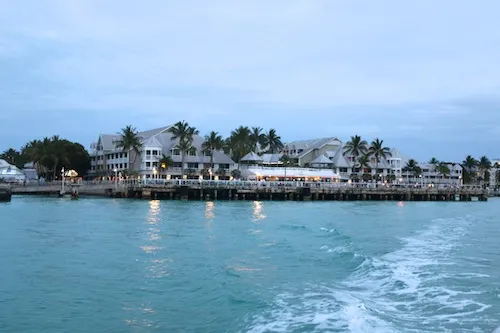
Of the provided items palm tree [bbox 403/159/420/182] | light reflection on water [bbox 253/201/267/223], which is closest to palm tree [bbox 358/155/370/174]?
palm tree [bbox 403/159/420/182]

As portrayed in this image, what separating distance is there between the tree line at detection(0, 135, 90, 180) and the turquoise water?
60271mm

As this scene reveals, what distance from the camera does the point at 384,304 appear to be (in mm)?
12180

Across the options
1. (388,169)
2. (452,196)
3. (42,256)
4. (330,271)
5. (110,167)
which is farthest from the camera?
(388,169)

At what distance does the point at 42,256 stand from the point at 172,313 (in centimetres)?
890

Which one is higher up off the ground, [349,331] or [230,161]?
[230,161]

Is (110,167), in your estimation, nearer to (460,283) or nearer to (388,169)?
(388,169)

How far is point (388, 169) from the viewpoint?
104m

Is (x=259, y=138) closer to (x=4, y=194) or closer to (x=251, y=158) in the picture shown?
(x=251, y=158)

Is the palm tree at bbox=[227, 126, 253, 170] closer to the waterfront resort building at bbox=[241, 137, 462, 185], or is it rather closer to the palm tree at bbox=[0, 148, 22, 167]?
the waterfront resort building at bbox=[241, 137, 462, 185]

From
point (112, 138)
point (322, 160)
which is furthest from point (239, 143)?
point (112, 138)

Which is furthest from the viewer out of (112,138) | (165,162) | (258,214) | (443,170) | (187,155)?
(443,170)

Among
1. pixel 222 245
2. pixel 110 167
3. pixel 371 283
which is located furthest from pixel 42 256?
pixel 110 167

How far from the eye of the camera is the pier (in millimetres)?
63125

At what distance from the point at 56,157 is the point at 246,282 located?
244 ft
